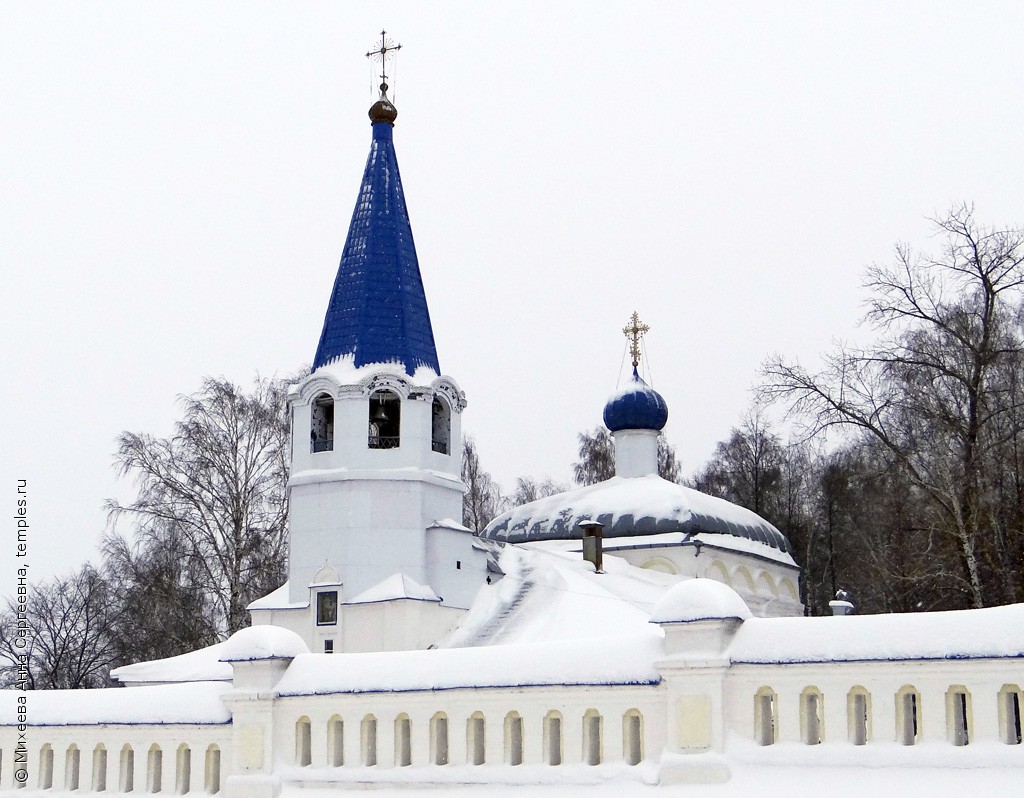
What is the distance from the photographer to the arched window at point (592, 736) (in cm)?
848

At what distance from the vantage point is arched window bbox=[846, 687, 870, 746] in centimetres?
766

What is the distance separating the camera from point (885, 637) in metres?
7.62

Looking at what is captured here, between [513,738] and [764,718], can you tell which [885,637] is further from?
[513,738]

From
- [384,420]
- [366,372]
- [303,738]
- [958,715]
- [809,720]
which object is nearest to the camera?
[958,715]

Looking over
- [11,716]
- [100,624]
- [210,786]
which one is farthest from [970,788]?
[100,624]

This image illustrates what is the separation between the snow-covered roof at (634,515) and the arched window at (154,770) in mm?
13783

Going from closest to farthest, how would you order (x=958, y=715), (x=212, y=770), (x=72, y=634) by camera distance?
(x=958, y=715) → (x=212, y=770) → (x=72, y=634)

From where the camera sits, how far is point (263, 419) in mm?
26531

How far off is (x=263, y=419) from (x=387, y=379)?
9.48m

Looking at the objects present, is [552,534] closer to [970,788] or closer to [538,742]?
[538,742]

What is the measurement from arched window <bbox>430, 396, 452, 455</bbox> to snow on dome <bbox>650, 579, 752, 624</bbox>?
33.0 ft

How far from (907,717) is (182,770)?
535 centimetres

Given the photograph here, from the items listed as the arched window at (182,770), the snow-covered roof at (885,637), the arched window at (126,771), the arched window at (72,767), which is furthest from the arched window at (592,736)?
the arched window at (72,767)

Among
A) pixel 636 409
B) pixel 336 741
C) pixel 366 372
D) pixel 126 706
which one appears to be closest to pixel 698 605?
pixel 336 741
